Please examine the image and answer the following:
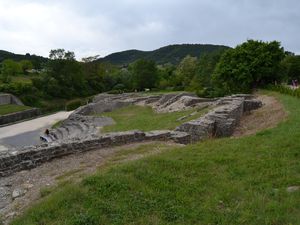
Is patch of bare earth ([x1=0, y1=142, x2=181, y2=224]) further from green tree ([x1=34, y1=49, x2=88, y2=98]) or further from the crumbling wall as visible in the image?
green tree ([x1=34, y1=49, x2=88, y2=98])

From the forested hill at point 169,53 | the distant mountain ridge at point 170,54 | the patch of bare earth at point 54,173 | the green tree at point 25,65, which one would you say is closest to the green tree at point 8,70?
the green tree at point 25,65

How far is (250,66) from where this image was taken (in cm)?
2831

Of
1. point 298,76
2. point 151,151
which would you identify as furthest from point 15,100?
point 151,151

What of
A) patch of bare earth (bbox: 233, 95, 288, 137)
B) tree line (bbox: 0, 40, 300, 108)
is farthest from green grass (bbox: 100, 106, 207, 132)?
tree line (bbox: 0, 40, 300, 108)

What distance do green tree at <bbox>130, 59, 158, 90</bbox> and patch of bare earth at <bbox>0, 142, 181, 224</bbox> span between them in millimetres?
51111

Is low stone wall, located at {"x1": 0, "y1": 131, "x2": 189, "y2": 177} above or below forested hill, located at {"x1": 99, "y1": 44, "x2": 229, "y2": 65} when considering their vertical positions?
below

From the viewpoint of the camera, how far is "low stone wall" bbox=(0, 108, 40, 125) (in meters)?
37.0

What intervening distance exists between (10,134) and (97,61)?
5025 cm

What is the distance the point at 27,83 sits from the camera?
56.9m

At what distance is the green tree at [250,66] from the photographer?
1117 inches

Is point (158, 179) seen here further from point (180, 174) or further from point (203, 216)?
point (203, 216)

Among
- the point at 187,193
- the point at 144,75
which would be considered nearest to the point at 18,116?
the point at 144,75

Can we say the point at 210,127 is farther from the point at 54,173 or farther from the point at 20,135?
the point at 20,135

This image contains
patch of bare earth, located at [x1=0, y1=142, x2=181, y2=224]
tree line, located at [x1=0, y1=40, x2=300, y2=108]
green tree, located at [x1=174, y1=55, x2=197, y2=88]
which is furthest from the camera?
green tree, located at [x1=174, y1=55, x2=197, y2=88]
